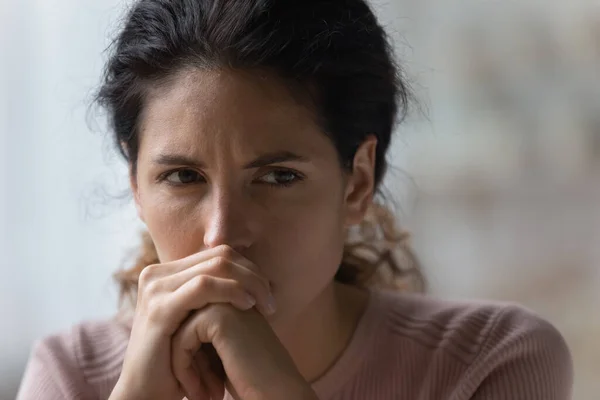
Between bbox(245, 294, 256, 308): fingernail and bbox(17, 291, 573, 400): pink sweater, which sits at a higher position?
bbox(245, 294, 256, 308): fingernail

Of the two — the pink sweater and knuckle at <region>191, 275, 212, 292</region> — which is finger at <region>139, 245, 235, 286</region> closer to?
knuckle at <region>191, 275, 212, 292</region>

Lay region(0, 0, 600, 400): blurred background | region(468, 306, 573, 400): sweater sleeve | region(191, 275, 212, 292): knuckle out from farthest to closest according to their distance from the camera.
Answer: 1. region(0, 0, 600, 400): blurred background
2. region(468, 306, 573, 400): sweater sleeve
3. region(191, 275, 212, 292): knuckle

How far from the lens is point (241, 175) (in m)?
1.07

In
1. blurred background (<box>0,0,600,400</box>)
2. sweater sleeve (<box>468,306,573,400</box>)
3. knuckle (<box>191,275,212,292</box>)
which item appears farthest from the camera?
blurred background (<box>0,0,600,400</box>)

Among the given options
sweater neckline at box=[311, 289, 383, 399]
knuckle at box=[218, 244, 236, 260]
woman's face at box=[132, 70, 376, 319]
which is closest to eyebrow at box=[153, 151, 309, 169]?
woman's face at box=[132, 70, 376, 319]

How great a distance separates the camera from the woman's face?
1.05 m

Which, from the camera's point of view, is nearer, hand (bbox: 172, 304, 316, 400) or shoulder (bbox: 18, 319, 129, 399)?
hand (bbox: 172, 304, 316, 400)

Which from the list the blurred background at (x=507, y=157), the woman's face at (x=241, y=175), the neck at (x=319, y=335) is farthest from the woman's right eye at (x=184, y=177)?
the blurred background at (x=507, y=157)

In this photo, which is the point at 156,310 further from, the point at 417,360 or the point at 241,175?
the point at 417,360

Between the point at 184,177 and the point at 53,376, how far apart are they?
17.7 inches

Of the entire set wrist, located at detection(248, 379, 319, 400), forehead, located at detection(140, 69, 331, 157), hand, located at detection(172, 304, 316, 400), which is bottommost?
wrist, located at detection(248, 379, 319, 400)

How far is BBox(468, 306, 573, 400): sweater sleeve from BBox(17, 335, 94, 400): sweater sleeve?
25.3 inches

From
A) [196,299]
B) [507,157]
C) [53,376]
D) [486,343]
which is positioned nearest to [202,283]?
[196,299]

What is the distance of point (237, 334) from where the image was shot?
101 centimetres
